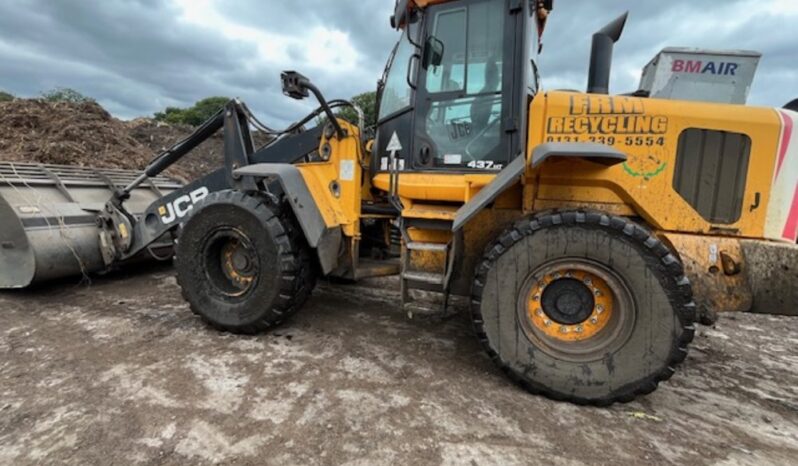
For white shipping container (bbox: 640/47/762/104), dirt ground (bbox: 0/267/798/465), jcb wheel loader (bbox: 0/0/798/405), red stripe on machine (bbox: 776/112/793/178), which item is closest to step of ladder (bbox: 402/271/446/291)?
jcb wheel loader (bbox: 0/0/798/405)

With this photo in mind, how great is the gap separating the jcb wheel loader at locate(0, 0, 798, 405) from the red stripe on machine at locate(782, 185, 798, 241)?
A: 1 centimetres

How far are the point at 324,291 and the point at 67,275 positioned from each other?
2463 millimetres

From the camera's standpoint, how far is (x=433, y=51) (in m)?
3.17

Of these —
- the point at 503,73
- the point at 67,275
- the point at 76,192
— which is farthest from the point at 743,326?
the point at 76,192

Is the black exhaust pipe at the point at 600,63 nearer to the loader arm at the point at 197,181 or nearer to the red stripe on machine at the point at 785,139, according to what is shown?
the red stripe on machine at the point at 785,139

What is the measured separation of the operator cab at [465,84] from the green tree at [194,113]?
22.6 m

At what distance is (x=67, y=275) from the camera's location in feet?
13.8

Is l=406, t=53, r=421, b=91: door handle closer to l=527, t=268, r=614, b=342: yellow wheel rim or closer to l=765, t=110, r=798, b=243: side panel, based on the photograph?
l=527, t=268, r=614, b=342: yellow wheel rim

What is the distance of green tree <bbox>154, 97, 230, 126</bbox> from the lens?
24.5 m

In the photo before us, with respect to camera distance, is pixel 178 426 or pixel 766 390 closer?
pixel 178 426

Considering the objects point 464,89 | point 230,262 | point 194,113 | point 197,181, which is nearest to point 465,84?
point 464,89

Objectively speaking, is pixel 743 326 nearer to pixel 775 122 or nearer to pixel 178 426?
pixel 775 122

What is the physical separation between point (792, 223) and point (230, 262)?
12.6 feet

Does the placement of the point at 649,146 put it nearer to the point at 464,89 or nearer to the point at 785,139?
the point at 785,139
